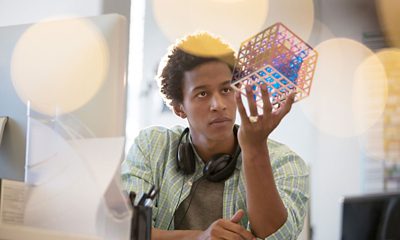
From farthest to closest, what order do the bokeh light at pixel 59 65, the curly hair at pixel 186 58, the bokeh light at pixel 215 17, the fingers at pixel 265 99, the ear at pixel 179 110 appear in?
1. the bokeh light at pixel 215 17
2. the ear at pixel 179 110
3. the curly hair at pixel 186 58
4. the fingers at pixel 265 99
5. the bokeh light at pixel 59 65

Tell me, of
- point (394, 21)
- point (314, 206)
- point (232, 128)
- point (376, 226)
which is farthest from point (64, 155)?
point (394, 21)

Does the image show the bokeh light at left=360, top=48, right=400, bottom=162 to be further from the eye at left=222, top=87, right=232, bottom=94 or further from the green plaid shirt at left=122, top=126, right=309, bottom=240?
the eye at left=222, top=87, right=232, bottom=94

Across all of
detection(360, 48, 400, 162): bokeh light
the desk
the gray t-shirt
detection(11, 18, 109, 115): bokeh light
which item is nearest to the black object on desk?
the desk

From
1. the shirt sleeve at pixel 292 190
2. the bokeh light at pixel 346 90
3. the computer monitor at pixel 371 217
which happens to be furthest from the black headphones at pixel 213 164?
the bokeh light at pixel 346 90

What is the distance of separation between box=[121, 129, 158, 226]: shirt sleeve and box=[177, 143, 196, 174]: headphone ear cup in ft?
0.30

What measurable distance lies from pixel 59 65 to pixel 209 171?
1.98 feet

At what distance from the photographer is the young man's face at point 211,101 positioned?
1.56 metres

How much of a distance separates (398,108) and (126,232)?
9.27 ft

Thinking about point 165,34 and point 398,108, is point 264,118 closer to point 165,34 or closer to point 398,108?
point 398,108

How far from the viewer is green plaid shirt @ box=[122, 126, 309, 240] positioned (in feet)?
4.84

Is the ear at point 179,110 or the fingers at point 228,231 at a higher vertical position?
the ear at point 179,110

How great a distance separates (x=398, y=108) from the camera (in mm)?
3387

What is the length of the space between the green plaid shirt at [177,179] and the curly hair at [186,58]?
0.22 m

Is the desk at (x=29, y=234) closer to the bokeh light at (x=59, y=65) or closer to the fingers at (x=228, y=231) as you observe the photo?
the bokeh light at (x=59, y=65)
